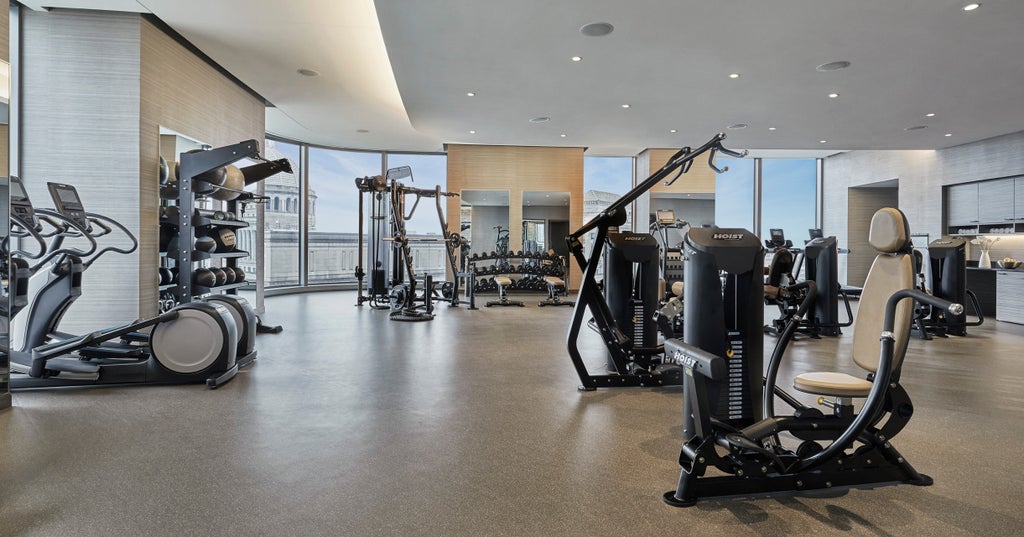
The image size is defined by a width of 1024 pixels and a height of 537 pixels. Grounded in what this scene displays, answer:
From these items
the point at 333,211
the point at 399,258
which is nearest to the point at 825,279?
the point at 399,258

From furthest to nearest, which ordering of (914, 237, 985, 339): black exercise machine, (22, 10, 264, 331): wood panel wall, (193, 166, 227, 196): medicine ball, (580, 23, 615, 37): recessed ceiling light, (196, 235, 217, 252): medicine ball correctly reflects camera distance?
1. (914, 237, 985, 339): black exercise machine
2. (196, 235, 217, 252): medicine ball
3. (193, 166, 227, 196): medicine ball
4. (22, 10, 264, 331): wood panel wall
5. (580, 23, 615, 37): recessed ceiling light

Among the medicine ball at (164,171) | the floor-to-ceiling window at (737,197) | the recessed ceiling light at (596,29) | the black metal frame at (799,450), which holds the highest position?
the recessed ceiling light at (596,29)

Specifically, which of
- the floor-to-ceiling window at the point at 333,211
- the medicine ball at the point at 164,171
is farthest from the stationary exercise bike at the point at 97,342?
the floor-to-ceiling window at the point at 333,211

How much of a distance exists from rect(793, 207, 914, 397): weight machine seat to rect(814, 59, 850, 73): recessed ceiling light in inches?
153

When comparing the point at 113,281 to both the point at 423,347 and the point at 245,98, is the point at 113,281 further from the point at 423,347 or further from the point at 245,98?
the point at 245,98

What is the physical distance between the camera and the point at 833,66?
5645 millimetres

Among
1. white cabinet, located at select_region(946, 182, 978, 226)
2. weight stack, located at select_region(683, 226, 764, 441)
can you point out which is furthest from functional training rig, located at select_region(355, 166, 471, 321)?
white cabinet, located at select_region(946, 182, 978, 226)

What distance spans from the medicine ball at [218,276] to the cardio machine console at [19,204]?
6.70ft

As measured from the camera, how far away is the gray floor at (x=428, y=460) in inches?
79.4

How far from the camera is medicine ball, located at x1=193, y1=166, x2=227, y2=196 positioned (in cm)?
518

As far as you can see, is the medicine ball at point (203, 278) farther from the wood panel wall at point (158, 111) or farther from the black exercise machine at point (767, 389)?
the black exercise machine at point (767, 389)

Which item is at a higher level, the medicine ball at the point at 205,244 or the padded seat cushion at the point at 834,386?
the medicine ball at the point at 205,244

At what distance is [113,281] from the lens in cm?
509

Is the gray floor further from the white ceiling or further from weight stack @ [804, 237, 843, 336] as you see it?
the white ceiling
